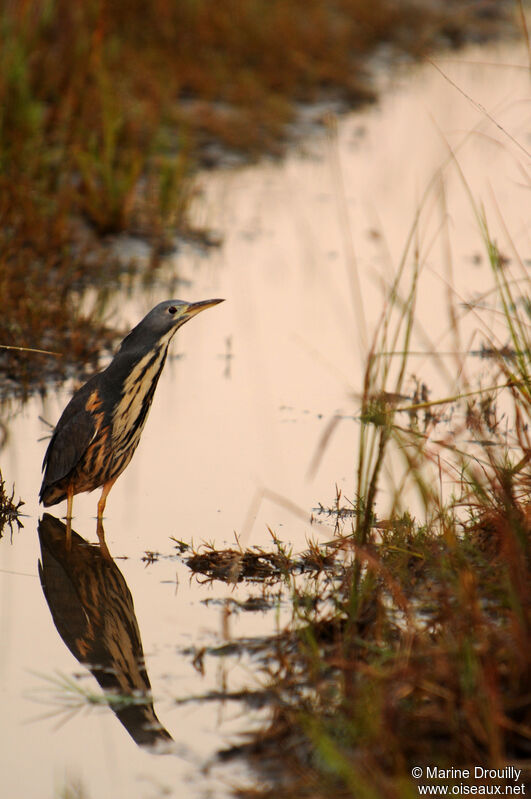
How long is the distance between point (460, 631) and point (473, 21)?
61.5ft

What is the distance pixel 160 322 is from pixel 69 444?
25.7 inches

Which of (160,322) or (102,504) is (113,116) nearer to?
(160,322)

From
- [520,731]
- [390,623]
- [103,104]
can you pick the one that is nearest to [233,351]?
[103,104]

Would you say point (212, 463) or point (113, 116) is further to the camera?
point (113, 116)

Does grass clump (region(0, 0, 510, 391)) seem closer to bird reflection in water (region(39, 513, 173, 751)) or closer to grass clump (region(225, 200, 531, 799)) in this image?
bird reflection in water (region(39, 513, 173, 751))

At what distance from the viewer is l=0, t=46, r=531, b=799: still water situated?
3.48 meters

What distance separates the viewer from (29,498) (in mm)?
5312

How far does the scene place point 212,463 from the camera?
5.66 metres

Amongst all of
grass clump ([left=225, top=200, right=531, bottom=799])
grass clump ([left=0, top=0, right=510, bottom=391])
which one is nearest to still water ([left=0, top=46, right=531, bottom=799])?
grass clump ([left=225, top=200, right=531, bottom=799])

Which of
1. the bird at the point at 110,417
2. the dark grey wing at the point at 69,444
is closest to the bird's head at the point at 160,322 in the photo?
the bird at the point at 110,417

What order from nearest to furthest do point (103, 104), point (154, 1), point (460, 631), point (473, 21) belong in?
point (460, 631)
point (103, 104)
point (154, 1)
point (473, 21)

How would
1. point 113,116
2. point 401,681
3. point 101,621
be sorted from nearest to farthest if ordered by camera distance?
point 401,681
point 101,621
point 113,116

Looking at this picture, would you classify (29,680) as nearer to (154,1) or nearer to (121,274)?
(121,274)

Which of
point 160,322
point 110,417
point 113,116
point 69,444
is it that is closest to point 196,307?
point 160,322
